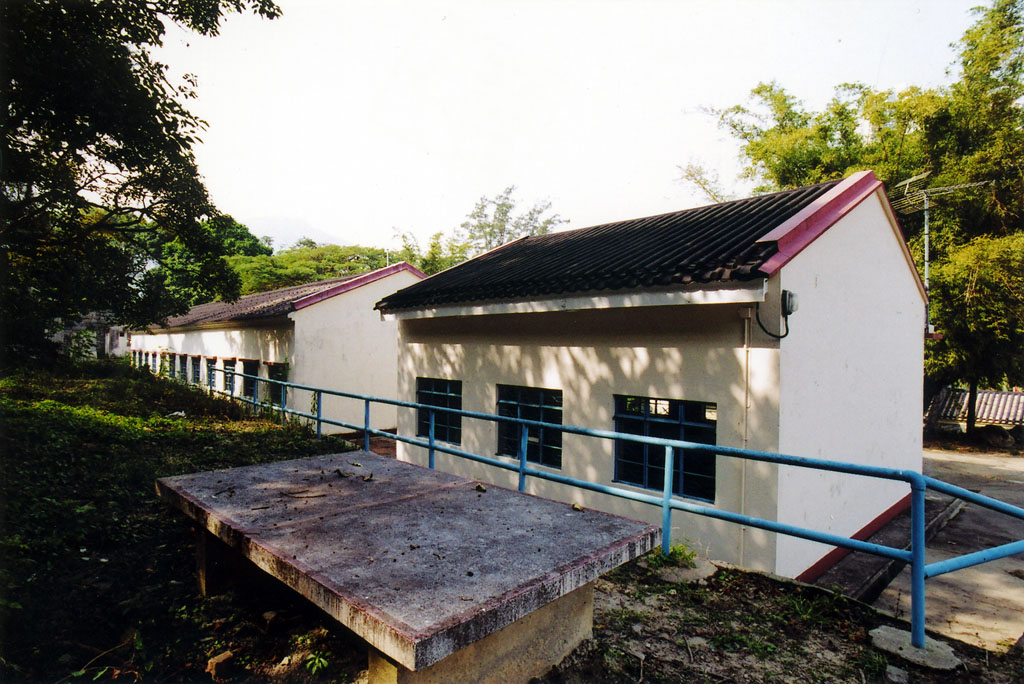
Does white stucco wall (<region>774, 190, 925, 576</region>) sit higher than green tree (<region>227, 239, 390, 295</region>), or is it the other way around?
green tree (<region>227, 239, 390, 295</region>)

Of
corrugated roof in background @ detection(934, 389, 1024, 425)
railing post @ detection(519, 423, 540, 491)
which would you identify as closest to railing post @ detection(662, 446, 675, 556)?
railing post @ detection(519, 423, 540, 491)

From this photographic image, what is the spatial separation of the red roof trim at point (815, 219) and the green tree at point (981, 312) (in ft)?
35.3

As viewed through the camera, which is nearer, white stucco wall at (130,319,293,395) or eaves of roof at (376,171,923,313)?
eaves of roof at (376,171,923,313)

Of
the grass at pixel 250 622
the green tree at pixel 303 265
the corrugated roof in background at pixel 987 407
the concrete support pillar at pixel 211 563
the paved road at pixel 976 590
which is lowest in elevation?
the paved road at pixel 976 590

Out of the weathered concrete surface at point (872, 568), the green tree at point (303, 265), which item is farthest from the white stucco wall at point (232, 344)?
the weathered concrete surface at point (872, 568)

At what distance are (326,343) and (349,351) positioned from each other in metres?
0.72

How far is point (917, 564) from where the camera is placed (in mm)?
2682

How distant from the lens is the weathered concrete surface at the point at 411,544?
1877 mm

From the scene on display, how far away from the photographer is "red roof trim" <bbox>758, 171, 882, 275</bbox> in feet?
17.7

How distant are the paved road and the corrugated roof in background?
28.9 ft

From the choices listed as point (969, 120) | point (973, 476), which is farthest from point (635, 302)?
point (969, 120)

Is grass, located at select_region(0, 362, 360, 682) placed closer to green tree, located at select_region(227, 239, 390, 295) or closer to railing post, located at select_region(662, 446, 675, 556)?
railing post, located at select_region(662, 446, 675, 556)

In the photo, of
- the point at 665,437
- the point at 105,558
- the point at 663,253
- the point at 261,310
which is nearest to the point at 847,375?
the point at 665,437

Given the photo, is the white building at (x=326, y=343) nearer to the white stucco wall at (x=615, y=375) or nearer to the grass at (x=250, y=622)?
the white stucco wall at (x=615, y=375)
